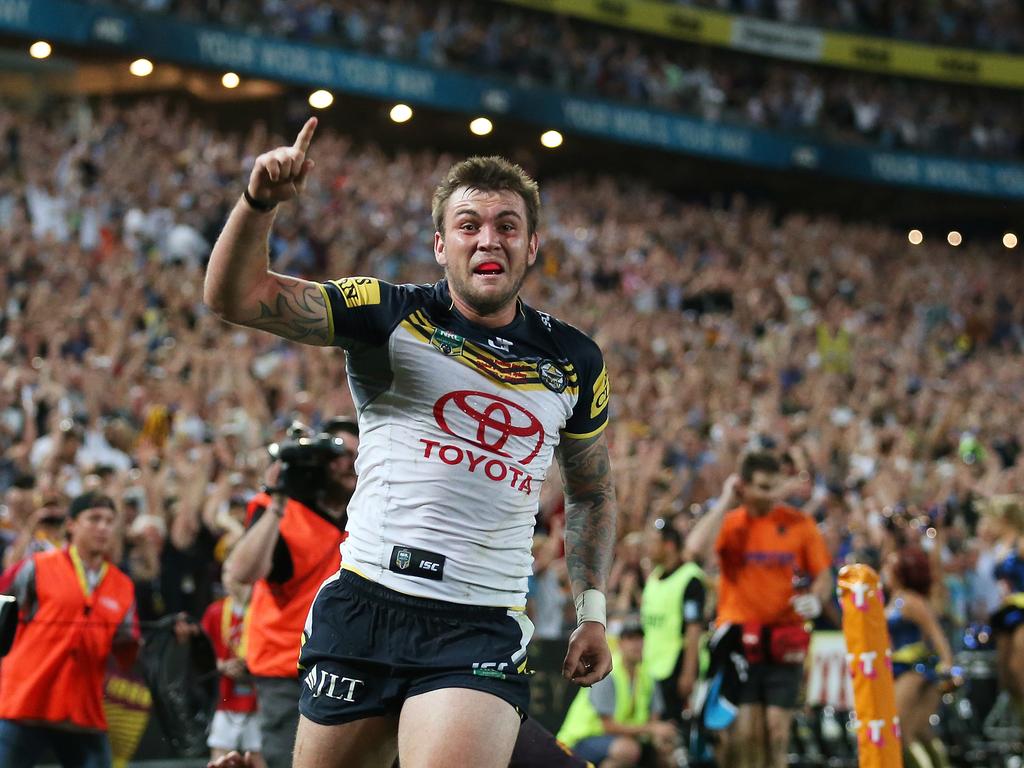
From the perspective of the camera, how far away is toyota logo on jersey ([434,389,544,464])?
3998mm

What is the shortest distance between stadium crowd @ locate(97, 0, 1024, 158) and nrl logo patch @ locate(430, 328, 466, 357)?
809 inches

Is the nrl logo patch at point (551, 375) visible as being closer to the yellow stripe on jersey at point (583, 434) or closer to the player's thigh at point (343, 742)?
the yellow stripe on jersey at point (583, 434)

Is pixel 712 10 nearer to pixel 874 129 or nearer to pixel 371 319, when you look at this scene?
pixel 874 129

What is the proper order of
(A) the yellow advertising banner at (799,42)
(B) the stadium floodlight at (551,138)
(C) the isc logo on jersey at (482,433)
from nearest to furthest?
1. (C) the isc logo on jersey at (482,433)
2. (B) the stadium floodlight at (551,138)
3. (A) the yellow advertising banner at (799,42)

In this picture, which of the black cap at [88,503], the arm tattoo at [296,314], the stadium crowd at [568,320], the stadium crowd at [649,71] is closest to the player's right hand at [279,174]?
the arm tattoo at [296,314]

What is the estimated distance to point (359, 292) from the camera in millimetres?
3980

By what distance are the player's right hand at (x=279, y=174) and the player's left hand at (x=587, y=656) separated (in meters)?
1.58

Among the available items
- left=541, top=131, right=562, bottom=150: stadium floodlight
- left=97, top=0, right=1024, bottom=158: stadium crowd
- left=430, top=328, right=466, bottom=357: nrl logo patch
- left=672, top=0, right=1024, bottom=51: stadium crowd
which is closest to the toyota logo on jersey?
left=430, top=328, right=466, bottom=357: nrl logo patch

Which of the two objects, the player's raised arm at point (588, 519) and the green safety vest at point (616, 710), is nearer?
the player's raised arm at point (588, 519)

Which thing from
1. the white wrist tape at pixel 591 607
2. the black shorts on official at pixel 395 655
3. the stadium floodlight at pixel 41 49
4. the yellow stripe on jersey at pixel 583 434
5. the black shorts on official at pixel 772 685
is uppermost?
the stadium floodlight at pixel 41 49

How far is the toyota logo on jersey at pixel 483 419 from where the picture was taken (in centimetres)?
400

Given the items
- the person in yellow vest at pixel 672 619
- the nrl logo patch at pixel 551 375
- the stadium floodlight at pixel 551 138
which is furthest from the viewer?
the stadium floodlight at pixel 551 138

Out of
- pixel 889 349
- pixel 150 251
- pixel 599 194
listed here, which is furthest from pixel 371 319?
pixel 599 194

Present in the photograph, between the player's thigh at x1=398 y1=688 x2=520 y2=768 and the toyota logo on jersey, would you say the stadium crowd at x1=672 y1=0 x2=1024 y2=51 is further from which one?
the player's thigh at x1=398 y1=688 x2=520 y2=768
